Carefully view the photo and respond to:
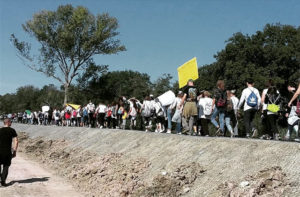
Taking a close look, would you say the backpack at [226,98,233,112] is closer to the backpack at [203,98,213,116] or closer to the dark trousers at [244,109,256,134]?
the backpack at [203,98,213,116]

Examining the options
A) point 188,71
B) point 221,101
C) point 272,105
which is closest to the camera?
point 272,105

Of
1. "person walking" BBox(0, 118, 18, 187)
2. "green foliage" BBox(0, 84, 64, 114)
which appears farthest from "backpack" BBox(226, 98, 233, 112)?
"green foliage" BBox(0, 84, 64, 114)

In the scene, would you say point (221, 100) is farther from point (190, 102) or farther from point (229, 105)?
point (190, 102)

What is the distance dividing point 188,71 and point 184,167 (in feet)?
16.7

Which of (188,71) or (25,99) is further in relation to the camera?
(25,99)

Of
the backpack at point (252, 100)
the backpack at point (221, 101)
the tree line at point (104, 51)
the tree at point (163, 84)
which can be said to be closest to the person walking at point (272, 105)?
the backpack at point (252, 100)

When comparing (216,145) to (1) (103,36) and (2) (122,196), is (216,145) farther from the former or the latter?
(1) (103,36)

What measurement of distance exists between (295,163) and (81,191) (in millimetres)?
6177

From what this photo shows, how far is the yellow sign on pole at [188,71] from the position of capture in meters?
12.5

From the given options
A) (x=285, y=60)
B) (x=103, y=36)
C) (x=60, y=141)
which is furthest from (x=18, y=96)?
(x=60, y=141)

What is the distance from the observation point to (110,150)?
13.7 metres

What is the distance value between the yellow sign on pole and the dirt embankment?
2.15 metres

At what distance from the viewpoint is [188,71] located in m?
12.9

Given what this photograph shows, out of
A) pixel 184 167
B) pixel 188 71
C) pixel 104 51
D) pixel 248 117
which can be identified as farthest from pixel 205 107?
pixel 104 51
